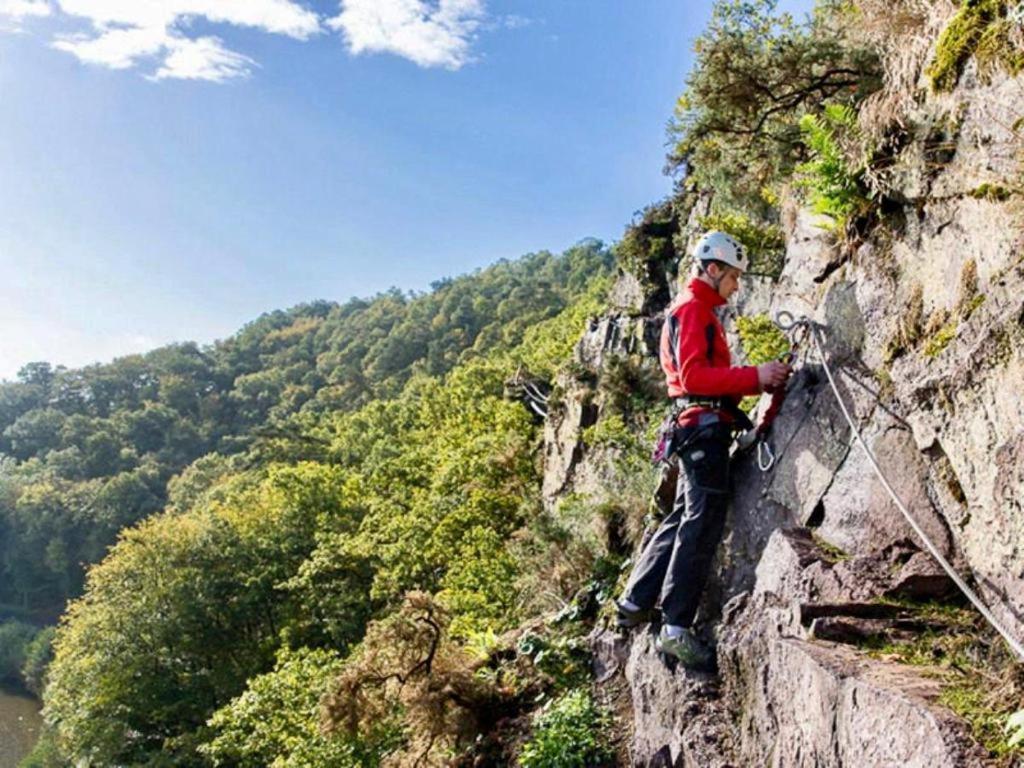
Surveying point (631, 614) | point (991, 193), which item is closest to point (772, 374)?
point (991, 193)

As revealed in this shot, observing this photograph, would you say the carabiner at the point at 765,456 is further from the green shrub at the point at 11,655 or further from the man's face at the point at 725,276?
the green shrub at the point at 11,655

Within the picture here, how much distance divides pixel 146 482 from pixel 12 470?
24.3 metres

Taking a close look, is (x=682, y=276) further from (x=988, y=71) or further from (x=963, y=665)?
(x=963, y=665)

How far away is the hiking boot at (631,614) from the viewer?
5.64 metres

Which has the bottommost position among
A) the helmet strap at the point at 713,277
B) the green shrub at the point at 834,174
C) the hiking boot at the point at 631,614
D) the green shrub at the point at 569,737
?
the green shrub at the point at 569,737

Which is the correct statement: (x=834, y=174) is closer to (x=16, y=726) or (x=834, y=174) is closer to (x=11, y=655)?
(x=16, y=726)

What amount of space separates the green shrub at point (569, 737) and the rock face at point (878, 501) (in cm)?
44

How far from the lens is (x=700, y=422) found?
5215 millimetres

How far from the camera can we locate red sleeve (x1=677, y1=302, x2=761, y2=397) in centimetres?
503

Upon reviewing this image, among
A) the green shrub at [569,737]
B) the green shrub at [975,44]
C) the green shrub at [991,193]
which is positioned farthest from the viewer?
the green shrub at [569,737]

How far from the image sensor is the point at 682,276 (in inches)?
659

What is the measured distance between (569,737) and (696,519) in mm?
2417

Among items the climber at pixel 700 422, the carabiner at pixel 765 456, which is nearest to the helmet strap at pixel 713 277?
the climber at pixel 700 422

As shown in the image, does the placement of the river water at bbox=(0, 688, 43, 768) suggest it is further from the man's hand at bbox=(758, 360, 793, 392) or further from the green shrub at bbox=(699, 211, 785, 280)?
Answer: the man's hand at bbox=(758, 360, 793, 392)
